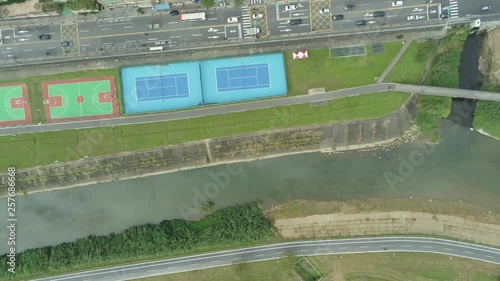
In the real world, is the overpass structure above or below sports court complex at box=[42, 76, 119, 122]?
below

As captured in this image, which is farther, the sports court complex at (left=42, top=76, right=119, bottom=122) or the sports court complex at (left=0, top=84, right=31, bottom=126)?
the sports court complex at (left=0, top=84, right=31, bottom=126)

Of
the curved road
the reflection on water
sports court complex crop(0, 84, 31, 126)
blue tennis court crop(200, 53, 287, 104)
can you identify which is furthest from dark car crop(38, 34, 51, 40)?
the curved road

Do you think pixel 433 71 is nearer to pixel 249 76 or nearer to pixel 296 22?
pixel 296 22

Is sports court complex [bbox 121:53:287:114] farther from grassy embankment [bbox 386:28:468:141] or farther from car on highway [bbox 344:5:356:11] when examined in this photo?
grassy embankment [bbox 386:28:468:141]

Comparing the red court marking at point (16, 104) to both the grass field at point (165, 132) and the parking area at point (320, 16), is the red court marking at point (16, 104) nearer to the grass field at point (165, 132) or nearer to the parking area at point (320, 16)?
the grass field at point (165, 132)

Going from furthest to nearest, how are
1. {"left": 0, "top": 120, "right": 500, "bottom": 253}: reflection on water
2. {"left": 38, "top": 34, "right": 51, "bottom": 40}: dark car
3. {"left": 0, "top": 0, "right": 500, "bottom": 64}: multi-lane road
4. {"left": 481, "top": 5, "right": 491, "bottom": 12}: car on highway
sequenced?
{"left": 0, "top": 120, "right": 500, "bottom": 253}: reflection on water, {"left": 38, "top": 34, "right": 51, "bottom": 40}: dark car, {"left": 0, "top": 0, "right": 500, "bottom": 64}: multi-lane road, {"left": 481, "top": 5, "right": 491, "bottom": 12}: car on highway

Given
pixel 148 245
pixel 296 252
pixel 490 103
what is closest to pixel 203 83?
pixel 148 245

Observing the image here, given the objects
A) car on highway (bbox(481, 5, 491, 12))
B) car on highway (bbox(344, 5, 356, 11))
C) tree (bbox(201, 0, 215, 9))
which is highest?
tree (bbox(201, 0, 215, 9))

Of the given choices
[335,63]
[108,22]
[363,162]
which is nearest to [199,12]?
[108,22]
